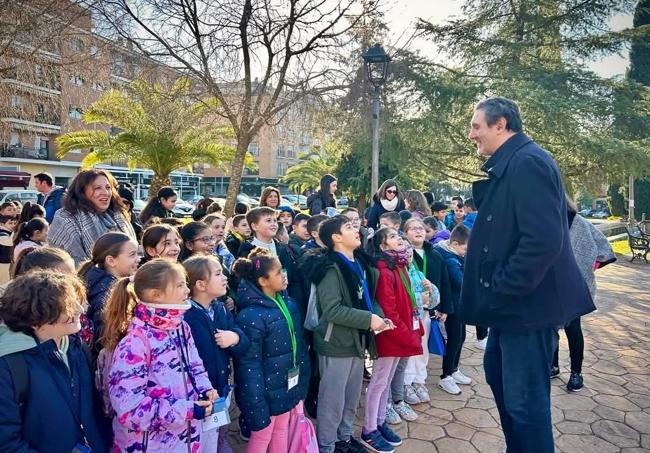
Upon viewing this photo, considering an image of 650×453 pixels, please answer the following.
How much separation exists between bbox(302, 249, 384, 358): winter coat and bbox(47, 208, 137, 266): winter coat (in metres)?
1.52

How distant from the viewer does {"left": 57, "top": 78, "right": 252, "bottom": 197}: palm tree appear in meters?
14.4

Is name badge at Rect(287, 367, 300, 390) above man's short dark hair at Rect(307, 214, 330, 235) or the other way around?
the other way around

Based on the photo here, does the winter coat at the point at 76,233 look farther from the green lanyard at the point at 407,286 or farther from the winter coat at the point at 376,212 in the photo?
the winter coat at the point at 376,212

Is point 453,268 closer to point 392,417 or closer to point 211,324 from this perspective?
point 392,417

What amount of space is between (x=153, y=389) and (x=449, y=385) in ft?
10.1

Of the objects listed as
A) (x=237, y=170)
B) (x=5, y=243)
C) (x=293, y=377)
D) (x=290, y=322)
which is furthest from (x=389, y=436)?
(x=237, y=170)

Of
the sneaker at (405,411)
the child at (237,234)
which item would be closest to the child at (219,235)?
the child at (237,234)

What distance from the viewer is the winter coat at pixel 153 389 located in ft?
6.39

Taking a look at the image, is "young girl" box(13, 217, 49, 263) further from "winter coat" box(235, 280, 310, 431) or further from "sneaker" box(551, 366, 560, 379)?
"sneaker" box(551, 366, 560, 379)

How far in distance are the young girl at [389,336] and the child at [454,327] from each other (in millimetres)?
944

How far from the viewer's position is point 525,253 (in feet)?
6.75

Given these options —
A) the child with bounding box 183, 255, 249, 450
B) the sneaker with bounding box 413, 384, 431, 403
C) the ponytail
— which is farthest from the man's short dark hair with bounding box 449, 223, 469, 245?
the ponytail

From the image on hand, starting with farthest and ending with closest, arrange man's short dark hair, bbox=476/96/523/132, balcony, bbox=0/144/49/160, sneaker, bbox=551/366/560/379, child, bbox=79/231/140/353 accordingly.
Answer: balcony, bbox=0/144/49/160 → sneaker, bbox=551/366/560/379 → child, bbox=79/231/140/353 → man's short dark hair, bbox=476/96/523/132

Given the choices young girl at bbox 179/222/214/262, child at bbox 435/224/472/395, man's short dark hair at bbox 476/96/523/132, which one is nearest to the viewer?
man's short dark hair at bbox 476/96/523/132
